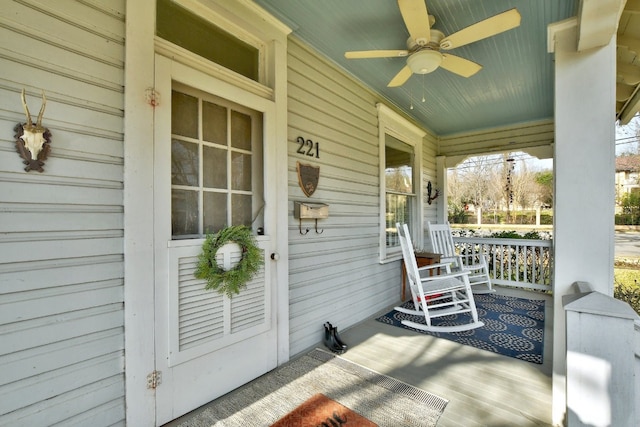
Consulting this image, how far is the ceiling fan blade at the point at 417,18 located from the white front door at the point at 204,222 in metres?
1.09

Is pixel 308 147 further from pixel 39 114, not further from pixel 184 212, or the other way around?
pixel 39 114

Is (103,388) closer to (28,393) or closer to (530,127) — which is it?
(28,393)

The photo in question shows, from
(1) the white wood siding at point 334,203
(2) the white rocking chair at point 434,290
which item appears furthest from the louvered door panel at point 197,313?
(2) the white rocking chair at point 434,290

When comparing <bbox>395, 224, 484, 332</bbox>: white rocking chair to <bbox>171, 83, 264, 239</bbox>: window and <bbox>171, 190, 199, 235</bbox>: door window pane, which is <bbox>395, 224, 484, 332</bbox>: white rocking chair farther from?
<bbox>171, 190, 199, 235</bbox>: door window pane

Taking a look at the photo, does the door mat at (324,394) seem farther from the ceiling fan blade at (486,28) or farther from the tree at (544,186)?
the tree at (544,186)

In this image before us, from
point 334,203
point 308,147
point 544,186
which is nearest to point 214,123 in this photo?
point 308,147

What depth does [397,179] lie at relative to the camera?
4172 millimetres

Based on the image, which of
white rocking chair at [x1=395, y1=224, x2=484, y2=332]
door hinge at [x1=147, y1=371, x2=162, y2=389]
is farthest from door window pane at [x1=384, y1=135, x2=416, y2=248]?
door hinge at [x1=147, y1=371, x2=162, y2=389]

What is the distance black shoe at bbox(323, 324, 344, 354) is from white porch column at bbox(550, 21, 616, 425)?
1.45 metres

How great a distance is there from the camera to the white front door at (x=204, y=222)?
160cm

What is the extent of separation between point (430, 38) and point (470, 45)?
0.69 metres

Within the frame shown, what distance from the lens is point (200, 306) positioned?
69.2 inches

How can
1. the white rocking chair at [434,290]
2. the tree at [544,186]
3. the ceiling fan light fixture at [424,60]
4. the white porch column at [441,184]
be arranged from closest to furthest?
1. the ceiling fan light fixture at [424,60]
2. the white rocking chair at [434,290]
3. the white porch column at [441,184]
4. the tree at [544,186]

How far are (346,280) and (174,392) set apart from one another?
1.81 metres
